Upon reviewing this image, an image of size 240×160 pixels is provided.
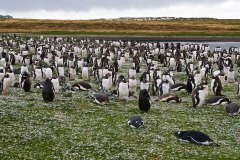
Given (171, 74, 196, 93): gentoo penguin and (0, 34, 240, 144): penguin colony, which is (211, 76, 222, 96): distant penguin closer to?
(0, 34, 240, 144): penguin colony

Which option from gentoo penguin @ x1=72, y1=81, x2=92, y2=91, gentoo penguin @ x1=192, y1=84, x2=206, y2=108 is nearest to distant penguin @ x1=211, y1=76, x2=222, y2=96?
gentoo penguin @ x1=192, y1=84, x2=206, y2=108

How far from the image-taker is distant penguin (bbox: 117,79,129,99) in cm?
2484

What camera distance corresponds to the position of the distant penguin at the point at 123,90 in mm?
24844

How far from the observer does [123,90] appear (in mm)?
24938

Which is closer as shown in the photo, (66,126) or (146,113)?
(66,126)

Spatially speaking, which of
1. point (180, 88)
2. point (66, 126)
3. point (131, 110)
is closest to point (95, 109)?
point (131, 110)

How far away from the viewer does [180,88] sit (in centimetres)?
2864

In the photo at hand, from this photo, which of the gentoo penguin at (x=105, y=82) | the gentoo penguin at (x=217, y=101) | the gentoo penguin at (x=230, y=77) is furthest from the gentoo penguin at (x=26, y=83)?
the gentoo penguin at (x=230, y=77)

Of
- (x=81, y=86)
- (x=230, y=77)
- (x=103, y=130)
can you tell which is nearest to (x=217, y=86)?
(x=230, y=77)

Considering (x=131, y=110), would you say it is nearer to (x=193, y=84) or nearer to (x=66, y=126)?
(x=66, y=126)

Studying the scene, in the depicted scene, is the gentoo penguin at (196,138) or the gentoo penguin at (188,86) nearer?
the gentoo penguin at (196,138)

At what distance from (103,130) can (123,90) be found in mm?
6993

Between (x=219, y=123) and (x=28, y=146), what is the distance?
9.04m

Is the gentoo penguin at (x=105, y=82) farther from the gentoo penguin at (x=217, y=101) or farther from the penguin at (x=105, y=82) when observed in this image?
the gentoo penguin at (x=217, y=101)
